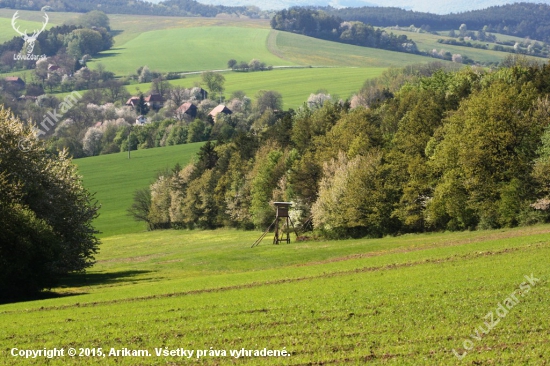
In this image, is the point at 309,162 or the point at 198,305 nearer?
the point at 198,305

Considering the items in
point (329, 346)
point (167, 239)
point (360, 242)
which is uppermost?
point (329, 346)

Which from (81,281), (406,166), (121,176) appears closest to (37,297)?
(81,281)

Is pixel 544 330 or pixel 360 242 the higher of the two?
pixel 544 330

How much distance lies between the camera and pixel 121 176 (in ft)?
506

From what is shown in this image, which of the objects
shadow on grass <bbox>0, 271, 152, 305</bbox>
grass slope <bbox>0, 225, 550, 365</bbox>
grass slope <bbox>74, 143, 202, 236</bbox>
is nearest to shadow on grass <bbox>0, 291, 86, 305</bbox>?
shadow on grass <bbox>0, 271, 152, 305</bbox>

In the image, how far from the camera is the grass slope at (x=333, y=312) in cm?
2280

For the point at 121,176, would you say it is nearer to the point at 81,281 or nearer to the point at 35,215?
the point at 81,281

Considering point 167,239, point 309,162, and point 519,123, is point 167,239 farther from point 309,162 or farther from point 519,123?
point 519,123

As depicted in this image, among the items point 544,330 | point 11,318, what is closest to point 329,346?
point 544,330

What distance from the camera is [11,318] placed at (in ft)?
115

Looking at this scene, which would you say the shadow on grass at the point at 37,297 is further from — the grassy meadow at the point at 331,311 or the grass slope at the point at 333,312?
the grass slope at the point at 333,312

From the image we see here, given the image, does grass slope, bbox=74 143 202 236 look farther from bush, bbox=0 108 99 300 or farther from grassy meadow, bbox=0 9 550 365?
grassy meadow, bbox=0 9 550 365

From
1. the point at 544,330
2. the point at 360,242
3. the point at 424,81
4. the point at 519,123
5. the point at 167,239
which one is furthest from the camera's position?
the point at 424,81

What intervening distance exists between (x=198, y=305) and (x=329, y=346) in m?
12.8
